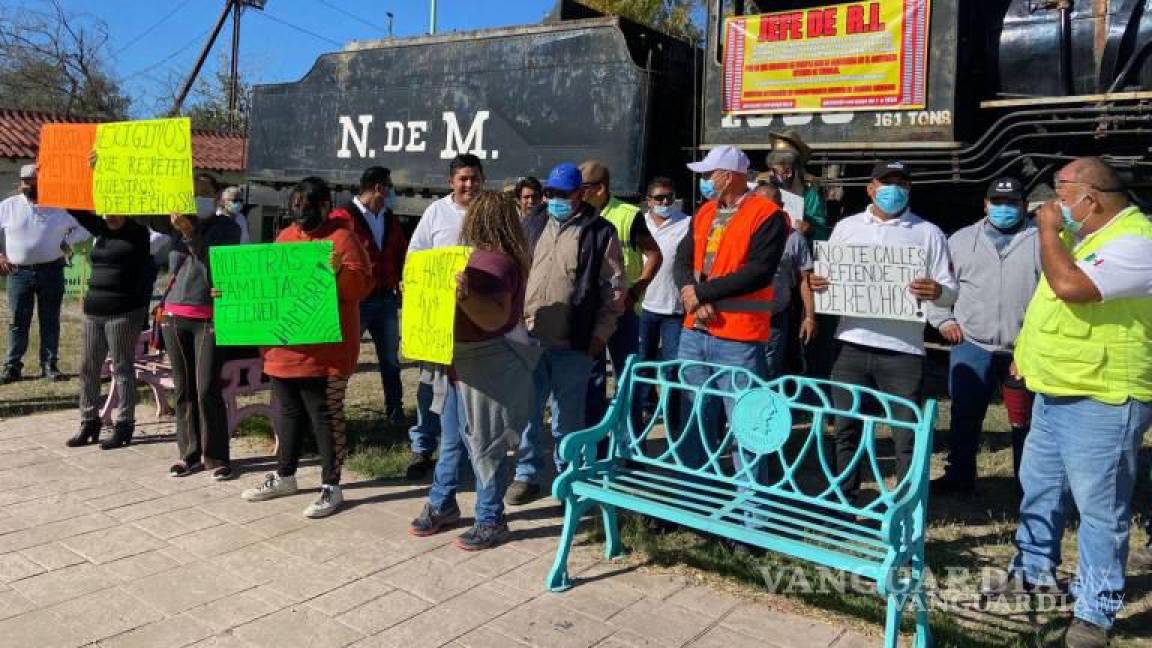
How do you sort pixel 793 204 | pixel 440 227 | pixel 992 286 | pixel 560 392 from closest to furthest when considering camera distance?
pixel 560 392, pixel 992 286, pixel 440 227, pixel 793 204

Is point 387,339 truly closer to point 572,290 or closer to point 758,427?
point 572,290

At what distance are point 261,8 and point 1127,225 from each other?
3079cm

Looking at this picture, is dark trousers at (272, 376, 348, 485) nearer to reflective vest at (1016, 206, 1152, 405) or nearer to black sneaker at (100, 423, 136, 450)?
black sneaker at (100, 423, 136, 450)

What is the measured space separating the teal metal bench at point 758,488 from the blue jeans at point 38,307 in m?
5.70

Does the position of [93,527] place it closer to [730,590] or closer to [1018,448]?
[730,590]

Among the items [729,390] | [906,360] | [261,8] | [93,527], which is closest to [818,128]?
[906,360]

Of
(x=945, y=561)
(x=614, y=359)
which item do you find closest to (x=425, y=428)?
(x=614, y=359)

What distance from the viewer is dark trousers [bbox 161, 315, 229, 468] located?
4.71 meters

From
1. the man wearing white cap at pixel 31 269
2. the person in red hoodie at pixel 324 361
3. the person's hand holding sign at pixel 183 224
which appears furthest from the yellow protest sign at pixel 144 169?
the man wearing white cap at pixel 31 269

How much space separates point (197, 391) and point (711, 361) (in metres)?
2.76

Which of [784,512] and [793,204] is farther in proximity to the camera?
[793,204]

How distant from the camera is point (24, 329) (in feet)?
24.4

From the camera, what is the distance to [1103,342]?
3053 millimetres

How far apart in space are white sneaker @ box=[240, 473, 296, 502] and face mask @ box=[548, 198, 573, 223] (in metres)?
1.88
